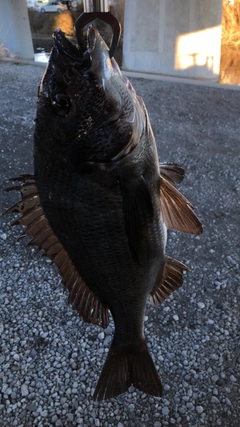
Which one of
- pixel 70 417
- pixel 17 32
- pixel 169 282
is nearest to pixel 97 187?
pixel 169 282

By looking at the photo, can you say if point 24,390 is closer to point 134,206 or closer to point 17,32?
point 134,206

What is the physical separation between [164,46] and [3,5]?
5.83 m

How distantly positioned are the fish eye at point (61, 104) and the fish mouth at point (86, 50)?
10 centimetres

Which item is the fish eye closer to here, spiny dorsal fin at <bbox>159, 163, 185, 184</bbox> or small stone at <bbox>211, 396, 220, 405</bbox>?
spiny dorsal fin at <bbox>159, 163, 185, 184</bbox>

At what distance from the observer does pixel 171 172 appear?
5.03 feet

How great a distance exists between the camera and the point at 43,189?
1.29 metres

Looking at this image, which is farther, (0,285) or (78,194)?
(0,285)

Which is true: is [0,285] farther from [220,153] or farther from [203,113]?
[203,113]

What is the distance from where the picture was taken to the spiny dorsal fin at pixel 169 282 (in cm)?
171

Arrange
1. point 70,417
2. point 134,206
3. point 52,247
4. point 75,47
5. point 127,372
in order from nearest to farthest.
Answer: point 75,47
point 134,206
point 52,247
point 127,372
point 70,417

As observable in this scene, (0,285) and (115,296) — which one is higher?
(115,296)

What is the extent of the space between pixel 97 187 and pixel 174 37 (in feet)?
37.0

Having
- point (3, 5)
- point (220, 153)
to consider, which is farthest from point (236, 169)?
point (3, 5)

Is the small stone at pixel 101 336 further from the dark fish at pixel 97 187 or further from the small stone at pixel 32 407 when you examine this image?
the dark fish at pixel 97 187
